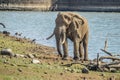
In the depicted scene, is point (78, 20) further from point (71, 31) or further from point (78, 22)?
point (71, 31)

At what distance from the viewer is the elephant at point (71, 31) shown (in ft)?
73.5

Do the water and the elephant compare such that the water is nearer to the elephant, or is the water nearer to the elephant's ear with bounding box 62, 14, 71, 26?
the elephant

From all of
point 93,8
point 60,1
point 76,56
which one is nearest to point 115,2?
point 93,8

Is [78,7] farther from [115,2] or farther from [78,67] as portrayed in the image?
[78,67]

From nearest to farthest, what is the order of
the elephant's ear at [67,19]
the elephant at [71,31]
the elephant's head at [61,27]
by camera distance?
1. the elephant's head at [61,27]
2. the elephant at [71,31]
3. the elephant's ear at [67,19]

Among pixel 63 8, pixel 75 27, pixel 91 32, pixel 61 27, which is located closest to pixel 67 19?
pixel 75 27

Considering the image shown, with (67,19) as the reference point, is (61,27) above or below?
below

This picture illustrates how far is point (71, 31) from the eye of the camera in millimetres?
23141

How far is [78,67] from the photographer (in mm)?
19719

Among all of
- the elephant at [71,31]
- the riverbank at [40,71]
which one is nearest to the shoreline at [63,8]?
the elephant at [71,31]

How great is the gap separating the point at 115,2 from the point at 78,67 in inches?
5950

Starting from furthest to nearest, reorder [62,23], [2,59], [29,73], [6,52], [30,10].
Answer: [30,10]
[62,23]
[6,52]
[2,59]
[29,73]

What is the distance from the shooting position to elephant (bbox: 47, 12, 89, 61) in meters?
22.4

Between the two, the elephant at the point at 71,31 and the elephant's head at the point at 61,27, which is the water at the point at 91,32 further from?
the elephant's head at the point at 61,27
